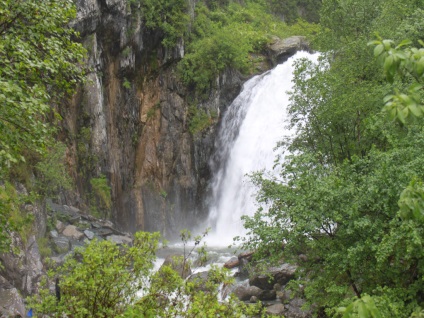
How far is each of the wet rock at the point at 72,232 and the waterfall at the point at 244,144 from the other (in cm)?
1012

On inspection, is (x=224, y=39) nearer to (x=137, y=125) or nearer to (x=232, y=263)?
(x=137, y=125)

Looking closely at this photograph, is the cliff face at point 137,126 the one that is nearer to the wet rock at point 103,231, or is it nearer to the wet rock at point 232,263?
the wet rock at point 103,231

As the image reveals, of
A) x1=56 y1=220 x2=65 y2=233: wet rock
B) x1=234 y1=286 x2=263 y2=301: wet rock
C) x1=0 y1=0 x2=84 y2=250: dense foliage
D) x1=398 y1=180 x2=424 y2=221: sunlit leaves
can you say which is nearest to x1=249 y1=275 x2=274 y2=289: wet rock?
x1=234 y1=286 x2=263 y2=301: wet rock

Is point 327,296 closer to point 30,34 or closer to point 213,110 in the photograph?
point 30,34

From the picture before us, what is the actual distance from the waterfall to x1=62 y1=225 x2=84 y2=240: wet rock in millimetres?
10118

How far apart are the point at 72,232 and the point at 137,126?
10.3m

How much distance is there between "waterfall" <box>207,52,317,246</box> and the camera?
90.8 ft

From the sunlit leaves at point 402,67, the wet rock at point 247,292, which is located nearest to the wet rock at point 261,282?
the wet rock at point 247,292

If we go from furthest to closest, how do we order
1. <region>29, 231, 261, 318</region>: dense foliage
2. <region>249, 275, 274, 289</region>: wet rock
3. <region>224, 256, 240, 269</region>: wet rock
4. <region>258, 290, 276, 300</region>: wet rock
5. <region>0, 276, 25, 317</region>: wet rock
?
<region>224, 256, 240, 269</region>: wet rock, <region>249, 275, 274, 289</region>: wet rock, <region>258, 290, 276, 300</region>: wet rock, <region>0, 276, 25, 317</region>: wet rock, <region>29, 231, 261, 318</region>: dense foliage

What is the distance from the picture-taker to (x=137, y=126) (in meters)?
27.4

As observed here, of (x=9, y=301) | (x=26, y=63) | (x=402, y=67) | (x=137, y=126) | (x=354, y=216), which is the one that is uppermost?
(x=137, y=126)

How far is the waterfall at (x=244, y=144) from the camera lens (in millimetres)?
27672

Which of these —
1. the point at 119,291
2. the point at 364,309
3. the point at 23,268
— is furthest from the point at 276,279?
the point at 364,309

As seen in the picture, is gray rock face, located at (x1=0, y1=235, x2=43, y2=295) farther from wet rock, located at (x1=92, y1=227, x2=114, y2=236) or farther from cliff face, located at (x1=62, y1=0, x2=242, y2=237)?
cliff face, located at (x1=62, y1=0, x2=242, y2=237)
